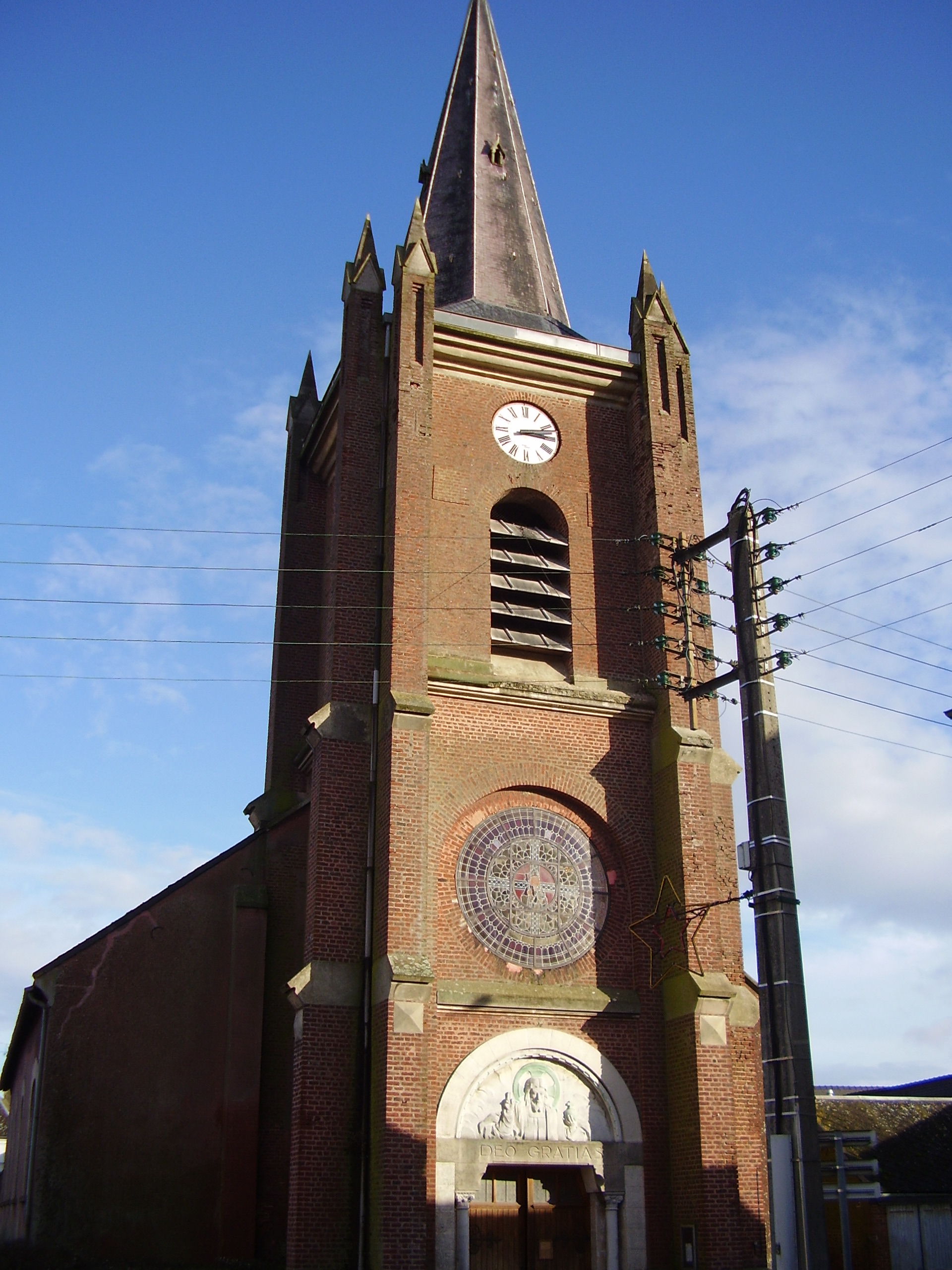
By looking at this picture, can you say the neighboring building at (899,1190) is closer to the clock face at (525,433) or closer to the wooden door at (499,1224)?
the wooden door at (499,1224)

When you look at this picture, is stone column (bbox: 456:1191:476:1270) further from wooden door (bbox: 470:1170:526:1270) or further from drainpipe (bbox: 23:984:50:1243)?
drainpipe (bbox: 23:984:50:1243)

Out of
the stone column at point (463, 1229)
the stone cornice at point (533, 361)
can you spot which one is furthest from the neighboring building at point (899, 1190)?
the stone cornice at point (533, 361)

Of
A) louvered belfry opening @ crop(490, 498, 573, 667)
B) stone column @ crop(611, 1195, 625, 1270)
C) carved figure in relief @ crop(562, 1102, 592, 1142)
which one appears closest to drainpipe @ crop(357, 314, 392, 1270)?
louvered belfry opening @ crop(490, 498, 573, 667)

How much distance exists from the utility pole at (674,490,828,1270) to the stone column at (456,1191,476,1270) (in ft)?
17.2

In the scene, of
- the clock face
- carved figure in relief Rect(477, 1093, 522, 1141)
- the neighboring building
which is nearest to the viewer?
carved figure in relief Rect(477, 1093, 522, 1141)

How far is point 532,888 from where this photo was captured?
18.8 metres

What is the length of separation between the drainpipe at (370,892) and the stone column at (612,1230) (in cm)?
333

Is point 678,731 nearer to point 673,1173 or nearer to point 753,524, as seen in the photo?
point 753,524

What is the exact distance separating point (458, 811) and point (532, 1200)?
5425 millimetres

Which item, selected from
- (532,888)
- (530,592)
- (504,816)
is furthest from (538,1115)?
(530,592)

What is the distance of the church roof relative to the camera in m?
24.9

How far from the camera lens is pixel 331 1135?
16.7 metres

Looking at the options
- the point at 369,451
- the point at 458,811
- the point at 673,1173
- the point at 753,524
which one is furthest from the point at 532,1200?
the point at 369,451

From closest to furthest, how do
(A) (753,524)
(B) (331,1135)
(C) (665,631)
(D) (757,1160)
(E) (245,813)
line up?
(A) (753,524) < (B) (331,1135) < (D) (757,1160) < (C) (665,631) < (E) (245,813)
